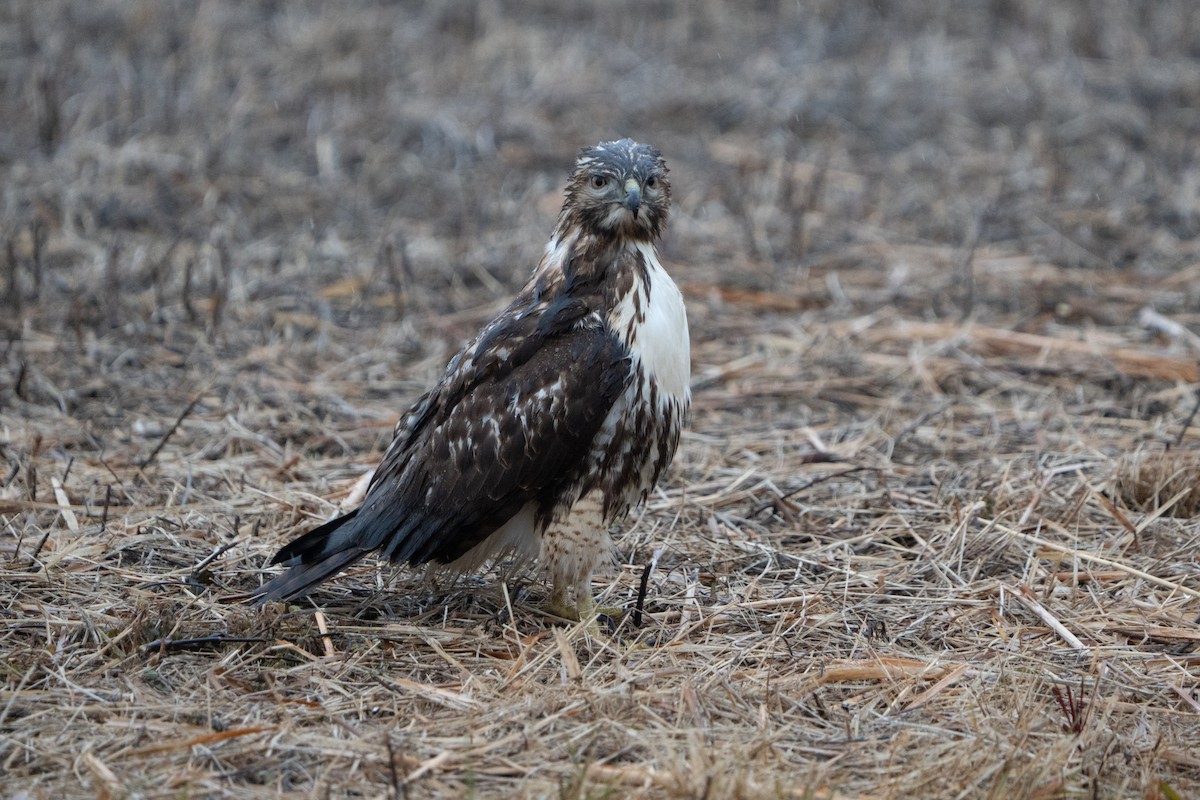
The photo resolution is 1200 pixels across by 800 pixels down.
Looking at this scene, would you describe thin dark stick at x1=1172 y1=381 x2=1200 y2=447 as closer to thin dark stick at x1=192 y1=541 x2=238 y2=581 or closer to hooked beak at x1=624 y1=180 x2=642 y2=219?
hooked beak at x1=624 y1=180 x2=642 y2=219

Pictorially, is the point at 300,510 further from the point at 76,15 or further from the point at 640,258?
the point at 76,15

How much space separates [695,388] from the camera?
6398 mm

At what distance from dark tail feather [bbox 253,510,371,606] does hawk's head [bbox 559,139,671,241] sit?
3.88 ft

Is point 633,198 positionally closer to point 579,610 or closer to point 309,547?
point 579,610

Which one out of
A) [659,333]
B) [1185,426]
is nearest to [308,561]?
[659,333]

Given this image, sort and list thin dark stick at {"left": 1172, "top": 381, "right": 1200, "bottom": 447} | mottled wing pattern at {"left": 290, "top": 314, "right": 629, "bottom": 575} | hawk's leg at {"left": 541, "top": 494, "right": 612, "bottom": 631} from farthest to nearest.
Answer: thin dark stick at {"left": 1172, "top": 381, "right": 1200, "bottom": 447}
hawk's leg at {"left": 541, "top": 494, "right": 612, "bottom": 631}
mottled wing pattern at {"left": 290, "top": 314, "right": 629, "bottom": 575}

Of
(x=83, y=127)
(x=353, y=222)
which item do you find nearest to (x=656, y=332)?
(x=353, y=222)

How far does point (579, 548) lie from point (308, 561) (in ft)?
2.69

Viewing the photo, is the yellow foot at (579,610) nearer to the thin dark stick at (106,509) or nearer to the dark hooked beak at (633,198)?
the dark hooked beak at (633,198)

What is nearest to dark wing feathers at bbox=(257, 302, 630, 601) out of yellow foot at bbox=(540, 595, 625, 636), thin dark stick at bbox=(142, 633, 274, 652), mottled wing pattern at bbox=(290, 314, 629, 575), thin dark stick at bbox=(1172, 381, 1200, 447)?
mottled wing pattern at bbox=(290, 314, 629, 575)

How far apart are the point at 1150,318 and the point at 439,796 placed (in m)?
5.12

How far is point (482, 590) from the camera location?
450 cm

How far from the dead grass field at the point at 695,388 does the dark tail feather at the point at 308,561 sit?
0.39ft

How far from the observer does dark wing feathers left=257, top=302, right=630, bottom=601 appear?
4.00 meters
